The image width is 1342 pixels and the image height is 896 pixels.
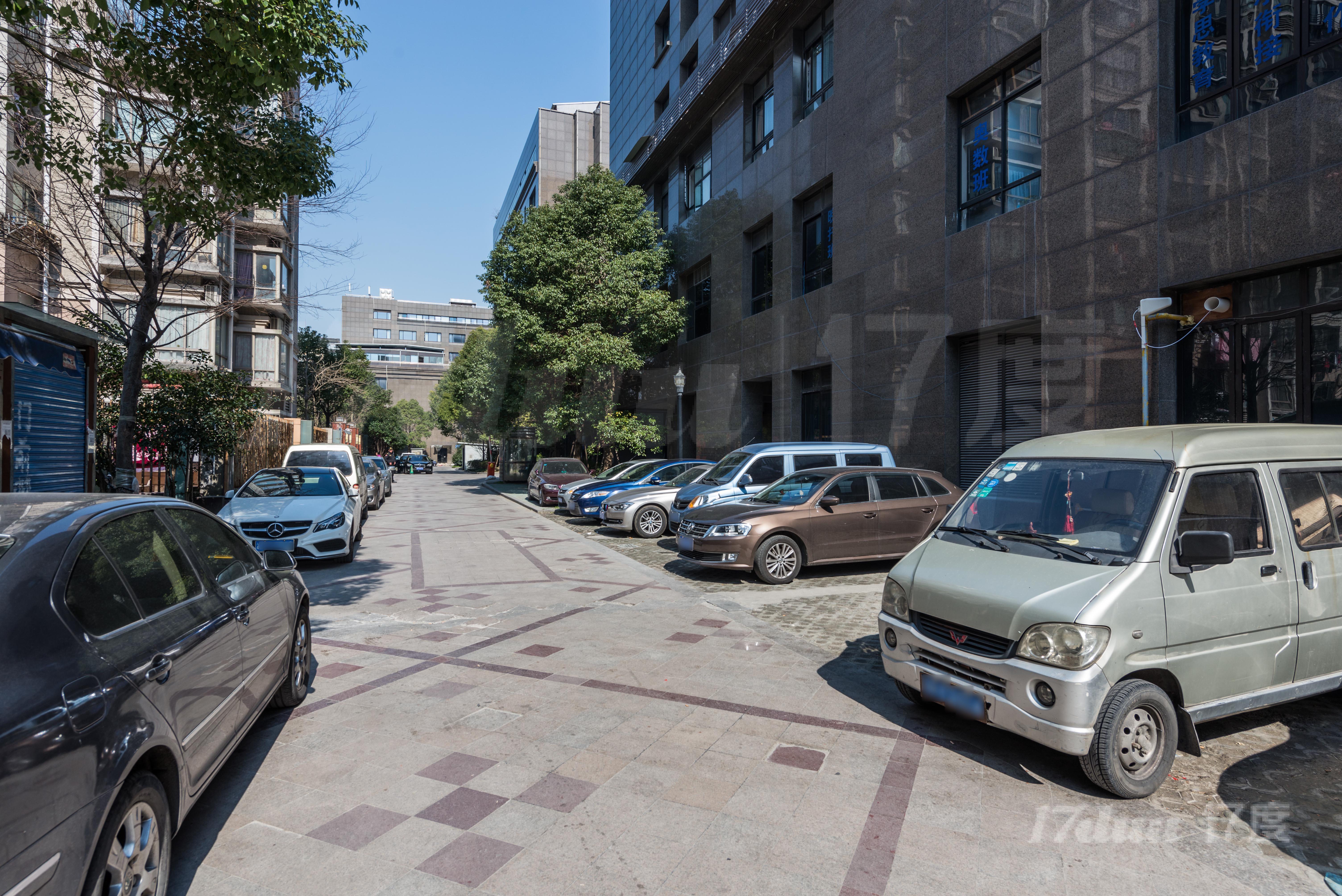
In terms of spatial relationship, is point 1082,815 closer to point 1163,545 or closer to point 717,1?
point 1163,545

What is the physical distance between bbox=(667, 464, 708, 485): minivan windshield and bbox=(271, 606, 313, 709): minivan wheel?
37.0 ft

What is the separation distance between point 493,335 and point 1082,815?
33204mm

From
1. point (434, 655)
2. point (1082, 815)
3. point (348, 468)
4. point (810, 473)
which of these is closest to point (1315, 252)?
point (810, 473)

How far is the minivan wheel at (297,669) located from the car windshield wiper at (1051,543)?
4.69 metres

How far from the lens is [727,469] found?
13852 mm

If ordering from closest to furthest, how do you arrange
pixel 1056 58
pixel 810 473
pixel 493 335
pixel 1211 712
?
pixel 1211 712 < pixel 810 473 < pixel 1056 58 < pixel 493 335

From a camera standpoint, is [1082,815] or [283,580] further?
[283,580]

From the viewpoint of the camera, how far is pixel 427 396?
108m

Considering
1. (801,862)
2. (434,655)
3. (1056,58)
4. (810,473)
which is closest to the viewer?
(801,862)

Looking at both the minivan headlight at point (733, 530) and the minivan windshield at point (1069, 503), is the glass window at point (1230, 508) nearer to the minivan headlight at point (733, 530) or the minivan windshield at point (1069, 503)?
the minivan windshield at point (1069, 503)

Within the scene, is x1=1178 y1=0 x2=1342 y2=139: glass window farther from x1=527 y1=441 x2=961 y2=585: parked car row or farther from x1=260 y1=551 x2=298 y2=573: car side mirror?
x1=260 y1=551 x2=298 y2=573: car side mirror

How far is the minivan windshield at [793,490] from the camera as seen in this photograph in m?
10.4

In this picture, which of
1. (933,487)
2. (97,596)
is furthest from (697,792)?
(933,487)

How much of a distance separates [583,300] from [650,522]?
1256 cm
